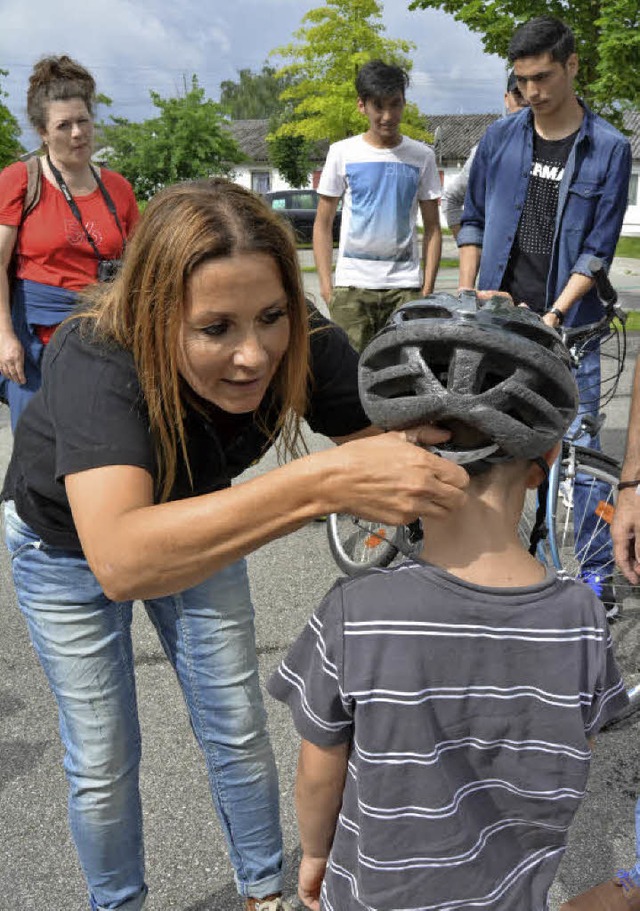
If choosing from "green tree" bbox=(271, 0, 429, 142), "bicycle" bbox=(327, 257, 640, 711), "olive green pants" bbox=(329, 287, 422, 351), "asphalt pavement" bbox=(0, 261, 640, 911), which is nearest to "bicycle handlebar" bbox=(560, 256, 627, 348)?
"bicycle" bbox=(327, 257, 640, 711)

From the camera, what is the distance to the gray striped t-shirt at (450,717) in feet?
4.87

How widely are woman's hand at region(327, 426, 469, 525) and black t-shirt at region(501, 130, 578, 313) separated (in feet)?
9.84

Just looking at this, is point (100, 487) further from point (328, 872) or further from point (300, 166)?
point (300, 166)

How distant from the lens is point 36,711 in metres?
3.65

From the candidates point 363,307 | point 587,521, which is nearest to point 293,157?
point 363,307

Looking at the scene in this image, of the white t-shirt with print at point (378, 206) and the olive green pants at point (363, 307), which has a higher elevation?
the white t-shirt with print at point (378, 206)

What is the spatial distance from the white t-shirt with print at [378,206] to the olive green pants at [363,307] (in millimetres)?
44

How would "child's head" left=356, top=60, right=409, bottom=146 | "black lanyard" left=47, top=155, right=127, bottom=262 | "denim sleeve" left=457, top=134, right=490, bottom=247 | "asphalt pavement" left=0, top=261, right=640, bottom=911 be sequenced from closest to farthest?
"asphalt pavement" left=0, top=261, right=640, bottom=911, "black lanyard" left=47, top=155, right=127, bottom=262, "denim sleeve" left=457, top=134, right=490, bottom=247, "child's head" left=356, top=60, right=409, bottom=146

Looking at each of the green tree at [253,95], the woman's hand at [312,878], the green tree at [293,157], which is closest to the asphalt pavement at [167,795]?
the woman's hand at [312,878]

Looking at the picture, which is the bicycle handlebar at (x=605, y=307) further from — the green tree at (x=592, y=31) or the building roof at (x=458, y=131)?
the building roof at (x=458, y=131)

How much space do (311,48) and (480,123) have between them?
4696 centimetres

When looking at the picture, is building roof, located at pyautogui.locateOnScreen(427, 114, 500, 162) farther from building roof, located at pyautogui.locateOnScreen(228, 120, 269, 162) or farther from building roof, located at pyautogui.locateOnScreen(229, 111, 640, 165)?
building roof, located at pyautogui.locateOnScreen(228, 120, 269, 162)

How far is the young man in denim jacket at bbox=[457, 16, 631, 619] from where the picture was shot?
4.19m

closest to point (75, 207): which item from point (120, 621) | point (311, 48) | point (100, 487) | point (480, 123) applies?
point (120, 621)
